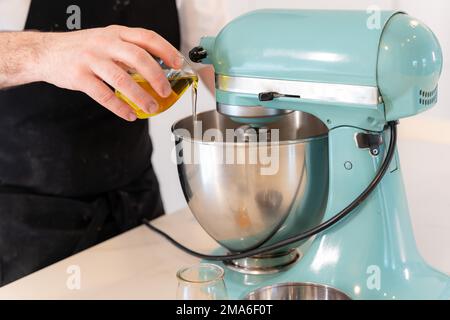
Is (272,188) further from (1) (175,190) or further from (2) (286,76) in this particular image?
(1) (175,190)

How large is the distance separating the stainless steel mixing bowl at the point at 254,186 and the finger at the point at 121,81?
118 millimetres

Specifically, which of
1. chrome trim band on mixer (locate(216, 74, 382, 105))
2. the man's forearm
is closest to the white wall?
chrome trim band on mixer (locate(216, 74, 382, 105))

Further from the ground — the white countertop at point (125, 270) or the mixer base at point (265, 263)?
the mixer base at point (265, 263)

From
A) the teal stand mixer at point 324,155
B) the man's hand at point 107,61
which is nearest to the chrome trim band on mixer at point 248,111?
the teal stand mixer at point 324,155

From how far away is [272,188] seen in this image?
3.05ft

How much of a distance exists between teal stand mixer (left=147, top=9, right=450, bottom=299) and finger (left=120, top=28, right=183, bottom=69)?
9 cm

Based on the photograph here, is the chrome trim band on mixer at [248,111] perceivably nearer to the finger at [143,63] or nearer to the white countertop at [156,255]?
the finger at [143,63]

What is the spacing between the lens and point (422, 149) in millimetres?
1447

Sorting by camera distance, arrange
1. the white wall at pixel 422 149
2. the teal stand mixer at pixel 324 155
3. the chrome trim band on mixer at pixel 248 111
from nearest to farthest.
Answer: the teal stand mixer at pixel 324 155 < the chrome trim band on mixer at pixel 248 111 < the white wall at pixel 422 149

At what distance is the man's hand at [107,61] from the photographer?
0.84m

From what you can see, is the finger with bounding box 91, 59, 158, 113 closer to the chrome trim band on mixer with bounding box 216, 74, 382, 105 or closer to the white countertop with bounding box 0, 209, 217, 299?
the chrome trim band on mixer with bounding box 216, 74, 382, 105

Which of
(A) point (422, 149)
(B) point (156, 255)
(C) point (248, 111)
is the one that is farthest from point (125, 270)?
(A) point (422, 149)

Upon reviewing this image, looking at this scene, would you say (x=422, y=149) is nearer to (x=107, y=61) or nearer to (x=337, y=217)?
(x=337, y=217)

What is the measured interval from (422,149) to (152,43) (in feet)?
2.64
